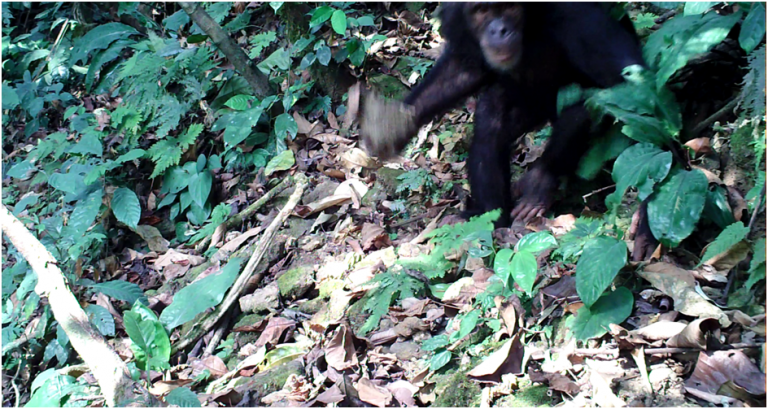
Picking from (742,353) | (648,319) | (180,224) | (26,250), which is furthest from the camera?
(180,224)

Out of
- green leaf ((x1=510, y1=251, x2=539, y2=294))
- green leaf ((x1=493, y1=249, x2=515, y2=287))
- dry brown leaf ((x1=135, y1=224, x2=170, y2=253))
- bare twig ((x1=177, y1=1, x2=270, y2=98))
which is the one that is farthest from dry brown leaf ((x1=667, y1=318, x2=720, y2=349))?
bare twig ((x1=177, y1=1, x2=270, y2=98))

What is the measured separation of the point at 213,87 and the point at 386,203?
240 cm

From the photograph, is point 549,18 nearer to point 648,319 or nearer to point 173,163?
point 648,319

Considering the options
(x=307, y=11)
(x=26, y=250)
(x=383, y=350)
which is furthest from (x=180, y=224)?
(x=383, y=350)

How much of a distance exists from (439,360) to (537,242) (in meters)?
0.70

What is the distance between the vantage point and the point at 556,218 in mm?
3695

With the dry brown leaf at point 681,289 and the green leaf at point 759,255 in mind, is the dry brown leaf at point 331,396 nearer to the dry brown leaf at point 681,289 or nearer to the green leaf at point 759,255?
the dry brown leaf at point 681,289

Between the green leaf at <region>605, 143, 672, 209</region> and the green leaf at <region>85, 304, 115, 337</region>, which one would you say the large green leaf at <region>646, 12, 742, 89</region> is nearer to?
the green leaf at <region>605, 143, 672, 209</region>

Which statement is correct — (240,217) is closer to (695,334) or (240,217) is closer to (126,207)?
(126,207)

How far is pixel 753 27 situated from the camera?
2.67 m

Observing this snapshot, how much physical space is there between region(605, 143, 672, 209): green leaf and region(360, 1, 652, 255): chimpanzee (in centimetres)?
66

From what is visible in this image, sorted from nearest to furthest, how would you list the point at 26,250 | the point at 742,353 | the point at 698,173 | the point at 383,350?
1. the point at 742,353
2. the point at 698,173
3. the point at 383,350
4. the point at 26,250

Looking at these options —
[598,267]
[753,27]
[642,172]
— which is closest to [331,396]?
[598,267]

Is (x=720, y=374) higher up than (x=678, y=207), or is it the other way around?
(x=678, y=207)
